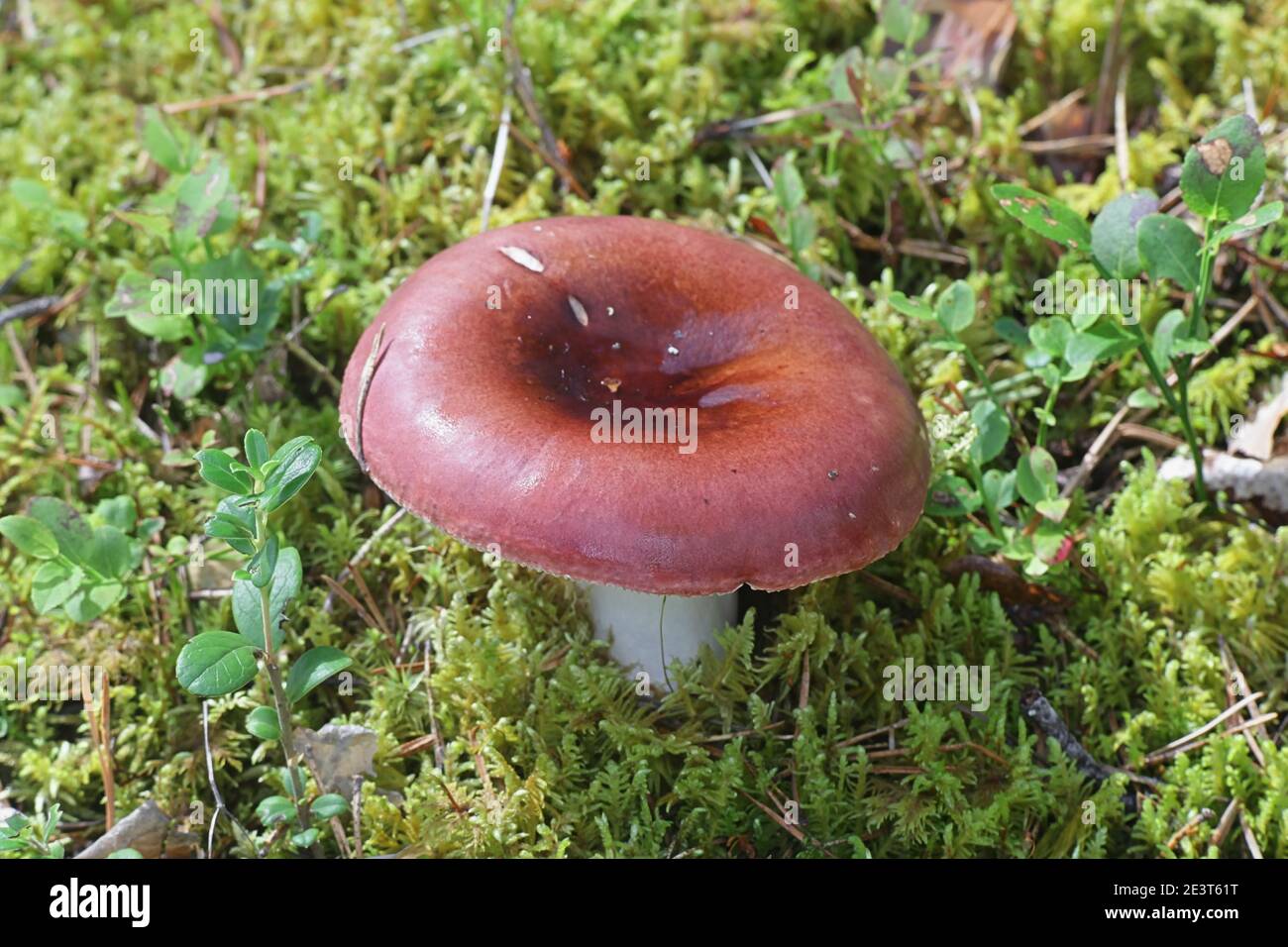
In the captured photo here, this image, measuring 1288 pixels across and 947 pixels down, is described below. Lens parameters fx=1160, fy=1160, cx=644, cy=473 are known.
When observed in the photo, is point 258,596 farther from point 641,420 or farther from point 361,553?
point 641,420

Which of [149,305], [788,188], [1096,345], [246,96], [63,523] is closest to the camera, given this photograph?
[63,523]

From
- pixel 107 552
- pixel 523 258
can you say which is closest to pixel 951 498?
pixel 523 258

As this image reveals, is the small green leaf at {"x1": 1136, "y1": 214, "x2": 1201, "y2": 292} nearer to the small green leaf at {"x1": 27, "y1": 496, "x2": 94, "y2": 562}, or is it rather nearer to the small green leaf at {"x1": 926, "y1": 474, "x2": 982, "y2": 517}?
the small green leaf at {"x1": 926, "y1": 474, "x2": 982, "y2": 517}

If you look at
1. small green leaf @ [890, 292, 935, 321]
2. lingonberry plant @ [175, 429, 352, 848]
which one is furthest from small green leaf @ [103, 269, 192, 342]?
small green leaf @ [890, 292, 935, 321]

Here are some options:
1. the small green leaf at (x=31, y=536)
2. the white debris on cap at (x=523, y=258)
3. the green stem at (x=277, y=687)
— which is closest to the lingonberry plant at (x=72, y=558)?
the small green leaf at (x=31, y=536)

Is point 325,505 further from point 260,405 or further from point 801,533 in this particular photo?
point 801,533

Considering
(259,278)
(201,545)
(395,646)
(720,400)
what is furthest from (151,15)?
(720,400)

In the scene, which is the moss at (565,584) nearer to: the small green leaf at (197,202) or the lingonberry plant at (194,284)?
the lingonberry plant at (194,284)
